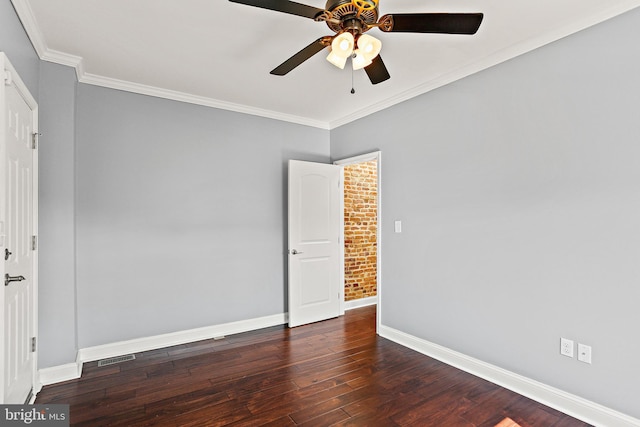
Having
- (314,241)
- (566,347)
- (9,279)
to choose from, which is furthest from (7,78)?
(566,347)

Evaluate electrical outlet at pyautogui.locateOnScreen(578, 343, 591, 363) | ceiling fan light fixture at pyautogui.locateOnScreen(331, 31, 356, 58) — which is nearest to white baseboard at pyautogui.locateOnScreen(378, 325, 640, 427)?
electrical outlet at pyautogui.locateOnScreen(578, 343, 591, 363)

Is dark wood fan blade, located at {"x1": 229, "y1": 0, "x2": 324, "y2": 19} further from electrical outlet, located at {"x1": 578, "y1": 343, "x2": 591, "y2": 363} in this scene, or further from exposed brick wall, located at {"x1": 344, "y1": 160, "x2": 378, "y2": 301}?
exposed brick wall, located at {"x1": 344, "y1": 160, "x2": 378, "y2": 301}

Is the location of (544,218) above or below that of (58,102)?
below

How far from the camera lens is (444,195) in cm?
317

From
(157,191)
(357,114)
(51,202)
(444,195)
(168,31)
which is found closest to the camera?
(168,31)

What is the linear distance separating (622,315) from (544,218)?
2.43 feet

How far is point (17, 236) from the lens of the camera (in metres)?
2.20

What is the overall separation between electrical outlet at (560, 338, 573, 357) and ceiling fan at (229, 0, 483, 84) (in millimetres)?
2134

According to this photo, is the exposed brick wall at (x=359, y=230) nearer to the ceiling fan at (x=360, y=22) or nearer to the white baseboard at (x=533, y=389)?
the white baseboard at (x=533, y=389)

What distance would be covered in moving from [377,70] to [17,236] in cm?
259

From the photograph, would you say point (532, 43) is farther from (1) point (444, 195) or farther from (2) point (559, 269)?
(2) point (559, 269)

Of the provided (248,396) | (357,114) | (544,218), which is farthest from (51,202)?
(544,218)

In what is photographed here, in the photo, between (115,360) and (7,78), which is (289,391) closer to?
(115,360)

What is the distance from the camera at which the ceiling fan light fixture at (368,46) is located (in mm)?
1803
